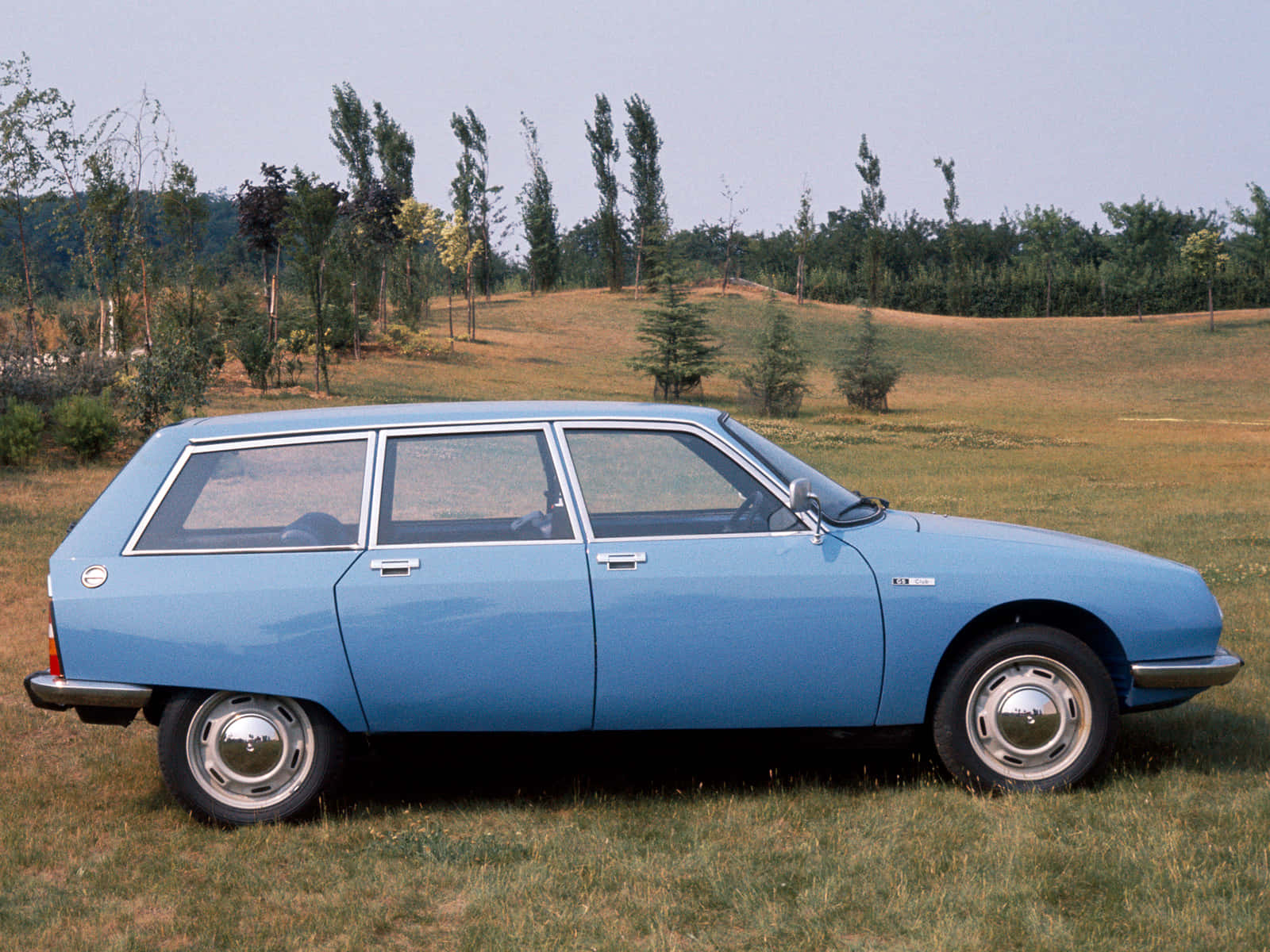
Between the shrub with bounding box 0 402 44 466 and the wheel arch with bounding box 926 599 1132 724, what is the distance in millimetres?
16408

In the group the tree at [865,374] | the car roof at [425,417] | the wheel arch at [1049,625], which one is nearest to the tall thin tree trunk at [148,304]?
the car roof at [425,417]

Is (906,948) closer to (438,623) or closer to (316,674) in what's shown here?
(438,623)

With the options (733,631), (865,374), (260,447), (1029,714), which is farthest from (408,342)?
(1029,714)

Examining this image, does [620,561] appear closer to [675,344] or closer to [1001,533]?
[1001,533]

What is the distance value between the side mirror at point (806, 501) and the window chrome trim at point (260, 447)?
166 centimetres

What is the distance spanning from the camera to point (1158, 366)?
5822cm

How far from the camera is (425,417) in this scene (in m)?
4.95

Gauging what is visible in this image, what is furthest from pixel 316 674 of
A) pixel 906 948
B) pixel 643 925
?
pixel 906 948

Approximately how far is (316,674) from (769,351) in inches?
1317

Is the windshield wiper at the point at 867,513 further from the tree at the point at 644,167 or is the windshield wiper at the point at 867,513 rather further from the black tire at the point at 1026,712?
the tree at the point at 644,167

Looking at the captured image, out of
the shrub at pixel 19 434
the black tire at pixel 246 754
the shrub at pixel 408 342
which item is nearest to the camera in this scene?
the black tire at pixel 246 754

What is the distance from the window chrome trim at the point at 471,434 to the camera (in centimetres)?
474

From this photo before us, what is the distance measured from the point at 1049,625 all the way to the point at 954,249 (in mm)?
91198

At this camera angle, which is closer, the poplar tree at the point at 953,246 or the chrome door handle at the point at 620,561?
the chrome door handle at the point at 620,561
